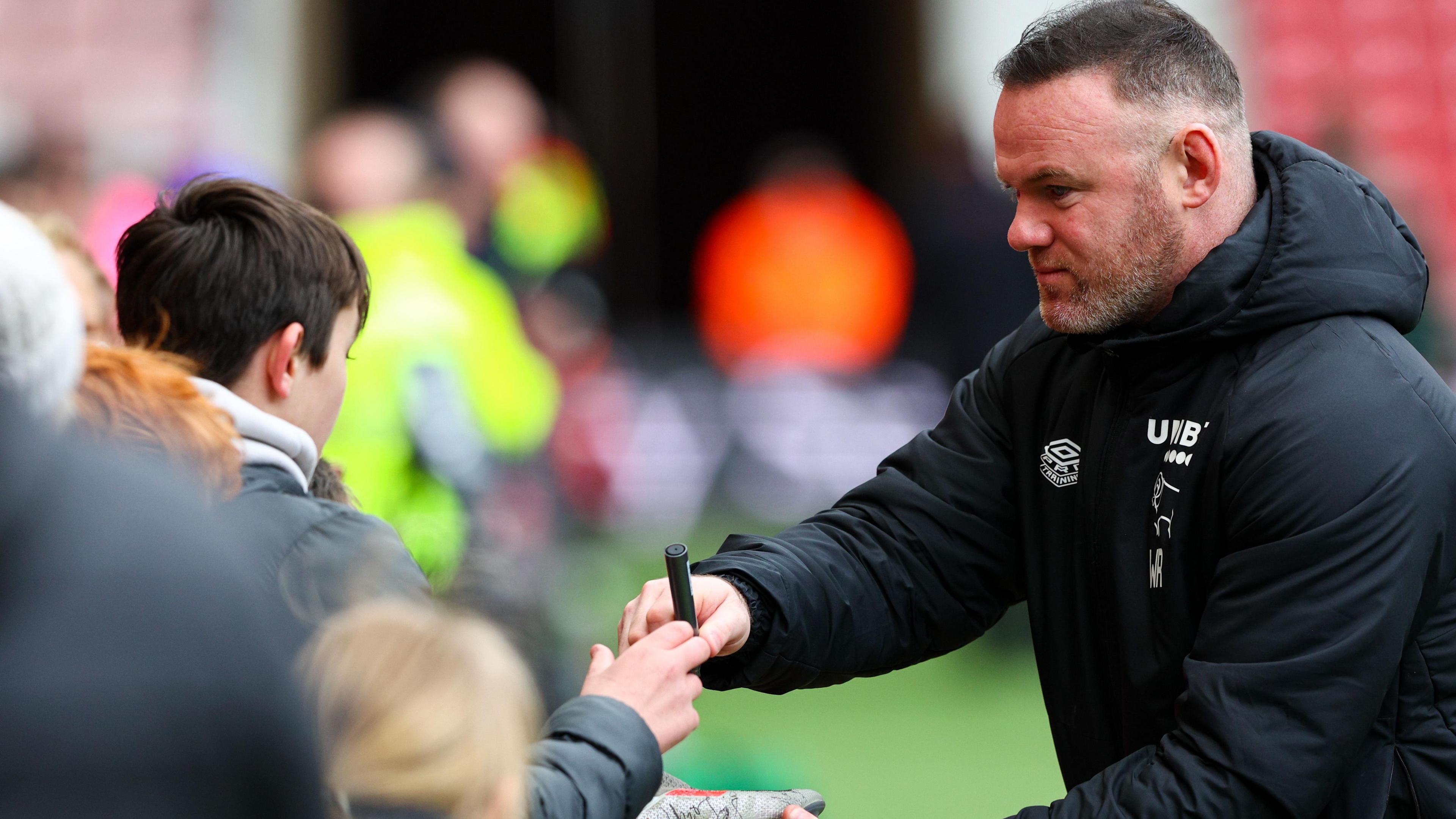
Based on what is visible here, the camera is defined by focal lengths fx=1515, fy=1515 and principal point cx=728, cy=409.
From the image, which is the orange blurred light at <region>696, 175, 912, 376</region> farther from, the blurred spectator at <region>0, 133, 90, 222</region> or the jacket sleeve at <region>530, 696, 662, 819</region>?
the jacket sleeve at <region>530, 696, 662, 819</region>

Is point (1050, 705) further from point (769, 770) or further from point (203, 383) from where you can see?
point (769, 770)

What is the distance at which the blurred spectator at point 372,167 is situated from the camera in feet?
14.5

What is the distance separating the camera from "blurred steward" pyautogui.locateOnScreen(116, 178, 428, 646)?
6.37 feet

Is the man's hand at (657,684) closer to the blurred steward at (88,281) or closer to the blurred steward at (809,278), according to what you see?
the blurred steward at (88,281)

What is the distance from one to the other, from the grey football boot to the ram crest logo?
0.54 metres

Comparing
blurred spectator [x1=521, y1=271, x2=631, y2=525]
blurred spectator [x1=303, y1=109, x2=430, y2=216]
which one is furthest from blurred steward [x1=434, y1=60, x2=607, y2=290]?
blurred spectator [x1=521, y1=271, x2=631, y2=525]

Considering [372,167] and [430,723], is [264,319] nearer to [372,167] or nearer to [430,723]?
[430,723]

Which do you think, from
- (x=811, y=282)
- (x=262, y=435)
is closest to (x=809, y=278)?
(x=811, y=282)

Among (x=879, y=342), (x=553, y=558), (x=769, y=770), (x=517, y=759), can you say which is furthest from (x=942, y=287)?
(x=517, y=759)

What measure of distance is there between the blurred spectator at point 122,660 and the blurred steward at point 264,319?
3.21 ft

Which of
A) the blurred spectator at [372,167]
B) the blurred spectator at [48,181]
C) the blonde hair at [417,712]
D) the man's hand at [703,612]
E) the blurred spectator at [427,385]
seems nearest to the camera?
the blonde hair at [417,712]

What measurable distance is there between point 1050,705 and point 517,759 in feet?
3.46

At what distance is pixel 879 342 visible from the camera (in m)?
9.06

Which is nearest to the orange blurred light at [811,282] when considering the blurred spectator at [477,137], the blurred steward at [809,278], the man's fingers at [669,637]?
the blurred steward at [809,278]
